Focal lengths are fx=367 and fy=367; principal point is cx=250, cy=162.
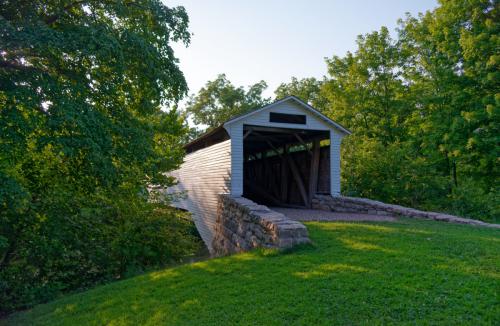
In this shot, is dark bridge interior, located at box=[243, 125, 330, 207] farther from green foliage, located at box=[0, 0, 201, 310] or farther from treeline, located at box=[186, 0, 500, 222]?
green foliage, located at box=[0, 0, 201, 310]

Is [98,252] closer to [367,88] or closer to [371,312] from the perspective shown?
[371,312]

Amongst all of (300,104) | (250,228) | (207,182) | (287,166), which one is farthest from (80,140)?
(287,166)

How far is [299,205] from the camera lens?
13.4 metres

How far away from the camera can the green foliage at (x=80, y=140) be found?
534 cm

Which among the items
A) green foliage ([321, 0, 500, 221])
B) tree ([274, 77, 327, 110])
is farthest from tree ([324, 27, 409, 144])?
tree ([274, 77, 327, 110])

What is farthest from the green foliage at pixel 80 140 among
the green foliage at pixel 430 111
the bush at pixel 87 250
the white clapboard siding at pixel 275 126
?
the green foliage at pixel 430 111

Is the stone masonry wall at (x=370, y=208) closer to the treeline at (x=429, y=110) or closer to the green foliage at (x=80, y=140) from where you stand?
the treeline at (x=429, y=110)

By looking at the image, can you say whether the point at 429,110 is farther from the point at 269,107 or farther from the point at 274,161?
the point at 269,107

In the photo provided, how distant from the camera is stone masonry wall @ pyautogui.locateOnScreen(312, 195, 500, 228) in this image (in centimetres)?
861

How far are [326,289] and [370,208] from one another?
6.29m

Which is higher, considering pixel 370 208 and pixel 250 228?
pixel 370 208

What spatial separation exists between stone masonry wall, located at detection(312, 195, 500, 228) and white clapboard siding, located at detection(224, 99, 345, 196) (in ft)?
2.01

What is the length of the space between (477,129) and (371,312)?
1413 cm

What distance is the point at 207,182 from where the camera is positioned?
514 inches
